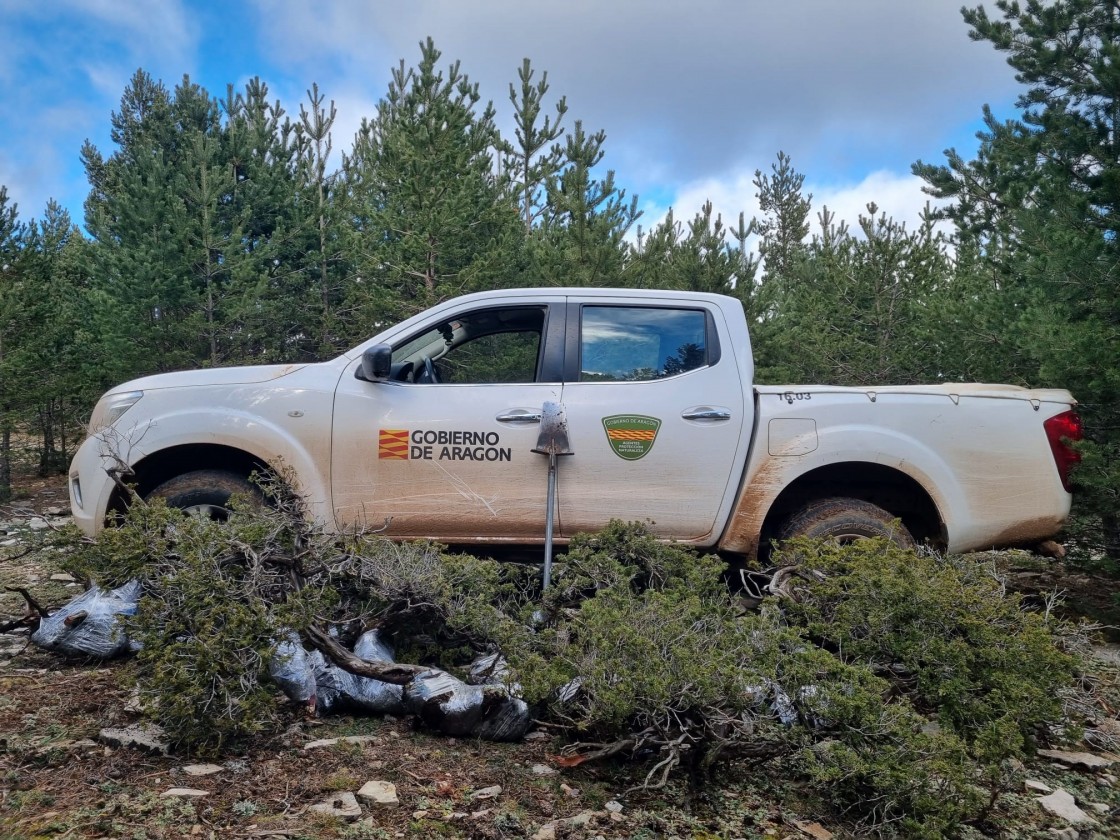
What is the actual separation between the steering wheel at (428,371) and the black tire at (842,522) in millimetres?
2184

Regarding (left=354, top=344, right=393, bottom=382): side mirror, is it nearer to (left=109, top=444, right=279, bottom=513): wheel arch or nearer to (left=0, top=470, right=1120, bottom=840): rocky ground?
(left=109, top=444, right=279, bottom=513): wheel arch

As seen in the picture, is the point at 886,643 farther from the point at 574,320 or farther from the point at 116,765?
the point at 116,765

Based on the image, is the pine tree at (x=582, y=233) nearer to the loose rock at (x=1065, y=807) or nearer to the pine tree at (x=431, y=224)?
the pine tree at (x=431, y=224)

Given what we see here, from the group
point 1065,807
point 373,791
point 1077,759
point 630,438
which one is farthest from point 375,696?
point 1077,759

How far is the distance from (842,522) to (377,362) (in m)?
2.66

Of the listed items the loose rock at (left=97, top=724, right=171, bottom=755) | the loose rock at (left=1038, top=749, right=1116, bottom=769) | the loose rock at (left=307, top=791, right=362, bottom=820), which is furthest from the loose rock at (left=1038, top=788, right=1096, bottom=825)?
the loose rock at (left=97, top=724, right=171, bottom=755)

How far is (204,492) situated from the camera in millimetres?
4211

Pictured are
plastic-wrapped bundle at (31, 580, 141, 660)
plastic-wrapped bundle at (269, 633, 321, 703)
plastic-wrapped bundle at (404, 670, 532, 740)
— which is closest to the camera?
plastic-wrapped bundle at (404, 670, 532, 740)

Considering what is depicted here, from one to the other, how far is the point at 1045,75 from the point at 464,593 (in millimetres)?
5680

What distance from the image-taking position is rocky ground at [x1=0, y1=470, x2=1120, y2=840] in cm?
232

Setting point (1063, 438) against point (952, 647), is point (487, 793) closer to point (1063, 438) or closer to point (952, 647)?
point (952, 647)

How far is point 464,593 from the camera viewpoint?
3.56 m

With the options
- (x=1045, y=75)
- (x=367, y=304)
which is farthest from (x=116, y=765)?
(x=367, y=304)

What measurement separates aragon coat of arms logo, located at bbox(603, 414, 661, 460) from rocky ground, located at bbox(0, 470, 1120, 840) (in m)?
1.64
